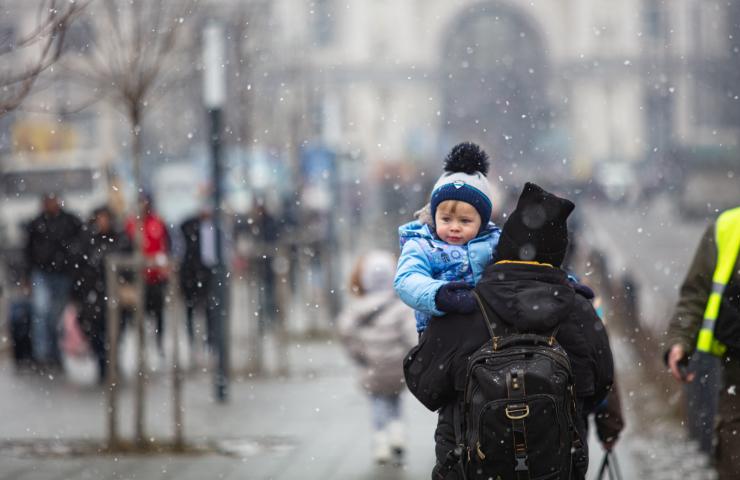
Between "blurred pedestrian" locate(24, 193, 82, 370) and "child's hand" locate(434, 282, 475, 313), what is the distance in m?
9.47

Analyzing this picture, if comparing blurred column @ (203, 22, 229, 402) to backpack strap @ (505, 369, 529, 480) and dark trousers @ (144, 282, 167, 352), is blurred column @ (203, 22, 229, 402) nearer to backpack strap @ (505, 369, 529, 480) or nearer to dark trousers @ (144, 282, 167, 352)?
dark trousers @ (144, 282, 167, 352)

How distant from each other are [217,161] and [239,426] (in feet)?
8.11

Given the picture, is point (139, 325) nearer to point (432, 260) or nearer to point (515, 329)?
point (432, 260)

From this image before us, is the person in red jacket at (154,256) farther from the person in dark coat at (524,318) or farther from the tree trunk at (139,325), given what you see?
the person in dark coat at (524,318)

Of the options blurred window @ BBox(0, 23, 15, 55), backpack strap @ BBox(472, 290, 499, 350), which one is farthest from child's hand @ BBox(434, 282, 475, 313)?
blurred window @ BBox(0, 23, 15, 55)

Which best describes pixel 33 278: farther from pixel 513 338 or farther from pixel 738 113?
pixel 738 113

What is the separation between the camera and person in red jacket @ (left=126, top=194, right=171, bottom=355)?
504 inches

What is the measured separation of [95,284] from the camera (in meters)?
13.1

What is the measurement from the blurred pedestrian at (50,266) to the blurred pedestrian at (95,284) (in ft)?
0.59

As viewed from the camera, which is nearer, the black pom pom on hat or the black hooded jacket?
the black hooded jacket

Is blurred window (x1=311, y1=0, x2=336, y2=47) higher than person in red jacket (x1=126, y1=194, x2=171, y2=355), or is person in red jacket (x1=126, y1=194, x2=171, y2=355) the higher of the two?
blurred window (x1=311, y1=0, x2=336, y2=47)

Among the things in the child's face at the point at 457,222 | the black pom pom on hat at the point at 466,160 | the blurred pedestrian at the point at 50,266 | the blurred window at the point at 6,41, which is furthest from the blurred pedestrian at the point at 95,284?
the child's face at the point at 457,222

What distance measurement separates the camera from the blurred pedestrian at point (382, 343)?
8.01 m

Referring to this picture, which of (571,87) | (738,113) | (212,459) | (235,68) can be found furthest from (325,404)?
(571,87)
